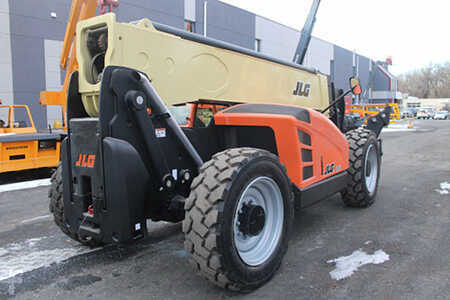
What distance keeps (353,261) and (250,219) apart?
1316 mm

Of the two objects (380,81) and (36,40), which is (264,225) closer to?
(36,40)

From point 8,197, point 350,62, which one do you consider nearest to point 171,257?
point 8,197

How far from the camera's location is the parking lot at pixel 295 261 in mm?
3301

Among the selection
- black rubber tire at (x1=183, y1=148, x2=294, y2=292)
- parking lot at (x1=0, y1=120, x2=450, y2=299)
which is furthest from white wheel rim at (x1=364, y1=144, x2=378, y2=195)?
black rubber tire at (x1=183, y1=148, x2=294, y2=292)

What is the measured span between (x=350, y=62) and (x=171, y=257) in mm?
49643

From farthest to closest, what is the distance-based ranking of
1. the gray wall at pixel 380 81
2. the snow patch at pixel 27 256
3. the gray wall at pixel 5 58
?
the gray wall at pixel 380 81
the gray wall at pixel 5 58
the snow patch at pixel 27 256

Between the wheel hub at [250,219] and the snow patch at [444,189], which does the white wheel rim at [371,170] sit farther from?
the wheel hub at [250,219]

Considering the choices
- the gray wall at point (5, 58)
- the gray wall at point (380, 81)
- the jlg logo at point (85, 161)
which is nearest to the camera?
the jlg logo at point (85, 161)

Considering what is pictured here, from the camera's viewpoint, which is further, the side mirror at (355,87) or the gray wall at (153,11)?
the gray wall at (153,11)

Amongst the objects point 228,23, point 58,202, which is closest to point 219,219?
point 58,202

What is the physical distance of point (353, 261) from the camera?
154 inches

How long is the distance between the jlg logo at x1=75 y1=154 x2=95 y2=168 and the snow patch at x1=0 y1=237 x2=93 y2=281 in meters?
1.31

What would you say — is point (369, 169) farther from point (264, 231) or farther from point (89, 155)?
point (89, 155)

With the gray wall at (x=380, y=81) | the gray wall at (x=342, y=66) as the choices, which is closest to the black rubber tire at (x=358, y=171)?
the gray wall at (x=342, y=66)
